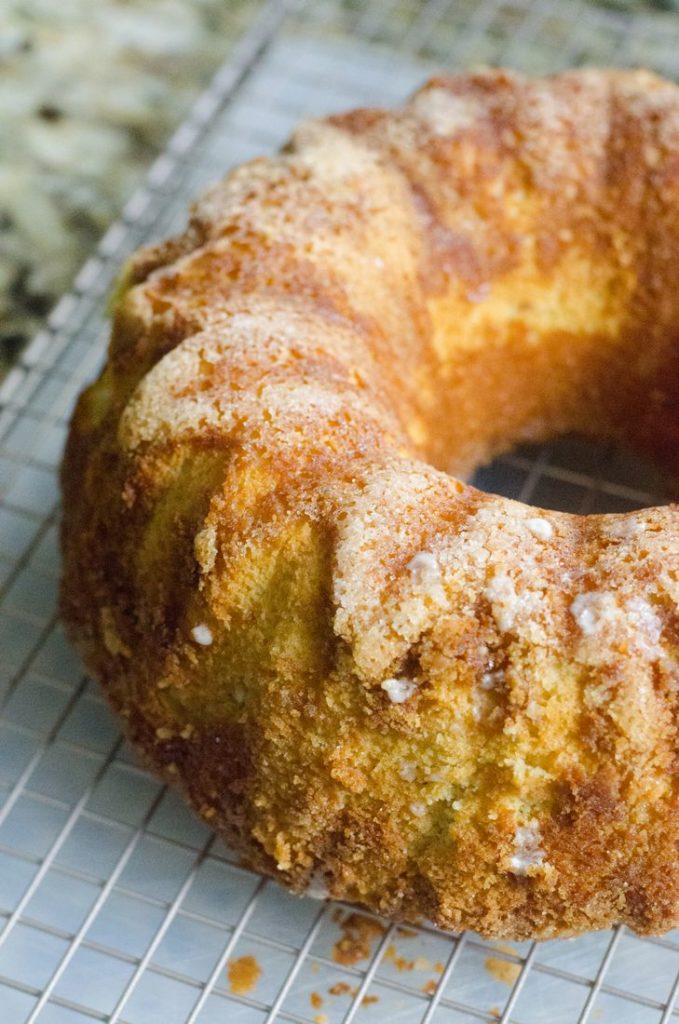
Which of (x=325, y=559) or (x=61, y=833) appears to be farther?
(x=61, y=833)

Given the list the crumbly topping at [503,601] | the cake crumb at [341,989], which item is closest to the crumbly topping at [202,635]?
the crumbly topping at [503,601]

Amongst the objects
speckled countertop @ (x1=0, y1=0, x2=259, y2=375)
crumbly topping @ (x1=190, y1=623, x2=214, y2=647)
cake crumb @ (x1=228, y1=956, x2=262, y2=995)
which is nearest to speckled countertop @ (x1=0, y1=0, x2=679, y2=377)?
speckled countertop @ (x1=0, y1=0, x2=259, y2=375)

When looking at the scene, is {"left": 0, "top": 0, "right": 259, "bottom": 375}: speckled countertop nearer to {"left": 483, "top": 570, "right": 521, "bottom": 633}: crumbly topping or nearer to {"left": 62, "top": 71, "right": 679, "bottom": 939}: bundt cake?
{"left": 62, "top": 71, "right": 679, "bottom": 939}: bundt cake

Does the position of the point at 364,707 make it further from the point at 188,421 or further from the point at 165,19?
the point at 165,19

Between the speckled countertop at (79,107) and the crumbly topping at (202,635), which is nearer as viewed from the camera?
the crumbly topping at (202,635)

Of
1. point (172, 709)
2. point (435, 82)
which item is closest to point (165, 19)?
point (435, 82)

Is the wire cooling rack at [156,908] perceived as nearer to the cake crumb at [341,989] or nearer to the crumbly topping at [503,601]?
the cake crumb at [341,989]
